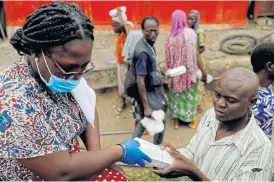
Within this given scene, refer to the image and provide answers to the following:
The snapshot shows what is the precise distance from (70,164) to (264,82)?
180cm

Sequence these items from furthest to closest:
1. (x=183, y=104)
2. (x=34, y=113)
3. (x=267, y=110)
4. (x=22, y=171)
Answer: (x=183, y=104)
(x=267, y=110)
(x=22, y=171)
(x=34, y=113)

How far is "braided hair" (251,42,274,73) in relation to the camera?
2766mm

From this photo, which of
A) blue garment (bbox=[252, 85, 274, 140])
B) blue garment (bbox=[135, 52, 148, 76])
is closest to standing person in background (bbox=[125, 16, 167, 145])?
blue garment (bbox=[135, 52, 148, 76])

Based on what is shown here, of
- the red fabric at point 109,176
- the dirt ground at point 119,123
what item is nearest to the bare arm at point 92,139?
the red fabric at point 109,176

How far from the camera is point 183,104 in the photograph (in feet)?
17.6

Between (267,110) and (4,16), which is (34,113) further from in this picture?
(4,16)

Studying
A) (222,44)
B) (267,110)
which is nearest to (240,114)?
(267,110)

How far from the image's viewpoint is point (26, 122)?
1.44 metres

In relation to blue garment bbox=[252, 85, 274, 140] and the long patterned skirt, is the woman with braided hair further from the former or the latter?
the long patterned skirt

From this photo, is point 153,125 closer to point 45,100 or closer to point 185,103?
point 185,103

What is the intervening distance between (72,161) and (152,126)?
114 inches

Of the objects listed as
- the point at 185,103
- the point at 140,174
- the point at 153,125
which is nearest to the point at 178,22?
the point at 185,103

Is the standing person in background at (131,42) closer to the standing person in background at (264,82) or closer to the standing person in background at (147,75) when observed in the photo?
the standing person in background at (147,75)

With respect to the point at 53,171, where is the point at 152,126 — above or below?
below
